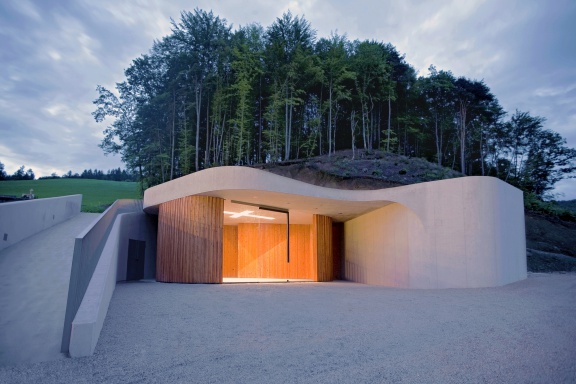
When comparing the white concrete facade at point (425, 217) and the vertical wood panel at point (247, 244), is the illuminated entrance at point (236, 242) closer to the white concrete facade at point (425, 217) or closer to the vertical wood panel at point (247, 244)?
the vertical wood panel at point (247, 244)

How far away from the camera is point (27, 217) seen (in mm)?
10578

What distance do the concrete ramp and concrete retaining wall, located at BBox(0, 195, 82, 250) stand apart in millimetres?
266

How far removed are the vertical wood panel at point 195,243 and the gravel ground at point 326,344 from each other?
3914mm

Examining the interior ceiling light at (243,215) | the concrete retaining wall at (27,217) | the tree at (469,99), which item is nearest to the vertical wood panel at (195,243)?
the interior ceiling light at (243,215)

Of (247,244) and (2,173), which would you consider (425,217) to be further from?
(2,173)

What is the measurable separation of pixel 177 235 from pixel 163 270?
1.17 metres

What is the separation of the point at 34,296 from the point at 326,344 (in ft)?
18.6

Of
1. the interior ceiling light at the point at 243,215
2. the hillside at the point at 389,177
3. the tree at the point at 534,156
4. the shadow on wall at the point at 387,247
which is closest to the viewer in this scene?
the shadow on wall at the point at 387,247

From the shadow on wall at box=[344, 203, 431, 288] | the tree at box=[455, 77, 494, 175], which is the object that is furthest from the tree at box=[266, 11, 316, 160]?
the tree at box=[455, 77, 494, 175]

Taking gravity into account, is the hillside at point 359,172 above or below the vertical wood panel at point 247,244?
above

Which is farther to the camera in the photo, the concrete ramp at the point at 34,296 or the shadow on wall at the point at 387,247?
the shadow on wall at the point at 387,247

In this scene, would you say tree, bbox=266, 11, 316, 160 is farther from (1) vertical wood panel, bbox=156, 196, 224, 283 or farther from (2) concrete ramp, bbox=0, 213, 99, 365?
(2) concrete ramp, bbox=0, 213, 99, 365

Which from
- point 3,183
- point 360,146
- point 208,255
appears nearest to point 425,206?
point 208,255

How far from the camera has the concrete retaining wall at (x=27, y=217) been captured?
902cm
